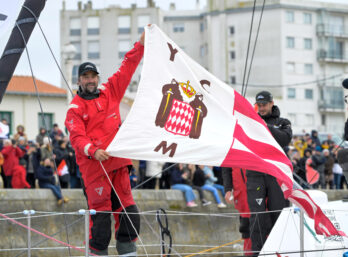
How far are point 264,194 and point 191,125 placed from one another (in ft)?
6.39

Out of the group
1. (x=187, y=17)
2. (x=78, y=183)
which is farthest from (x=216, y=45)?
(x=78, y=183)

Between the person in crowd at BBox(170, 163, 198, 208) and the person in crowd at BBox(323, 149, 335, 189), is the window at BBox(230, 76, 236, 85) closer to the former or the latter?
the person in crowd at BBox(323, 149, 335, 189)

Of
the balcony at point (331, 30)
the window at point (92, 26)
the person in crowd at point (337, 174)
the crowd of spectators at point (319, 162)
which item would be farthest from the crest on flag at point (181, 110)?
the window at point (92, 26)

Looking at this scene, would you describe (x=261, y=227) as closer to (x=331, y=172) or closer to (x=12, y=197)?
(x=12, y=197)

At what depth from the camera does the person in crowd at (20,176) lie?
1385 centimetres

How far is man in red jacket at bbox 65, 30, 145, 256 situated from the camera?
20.7 feet

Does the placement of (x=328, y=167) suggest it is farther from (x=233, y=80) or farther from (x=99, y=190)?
(x=233, y=80)

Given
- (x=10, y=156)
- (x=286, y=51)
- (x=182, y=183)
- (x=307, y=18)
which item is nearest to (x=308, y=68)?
(x=286, y=51)

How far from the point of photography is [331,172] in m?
19.2

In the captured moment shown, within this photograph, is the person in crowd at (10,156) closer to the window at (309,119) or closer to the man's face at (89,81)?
the man's face at (89,81)

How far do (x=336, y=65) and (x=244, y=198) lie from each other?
188 ft

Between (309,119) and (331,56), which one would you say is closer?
(309,119)

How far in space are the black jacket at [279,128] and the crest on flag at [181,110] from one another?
4.84 ft

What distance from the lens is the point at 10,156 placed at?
13.8 metres
